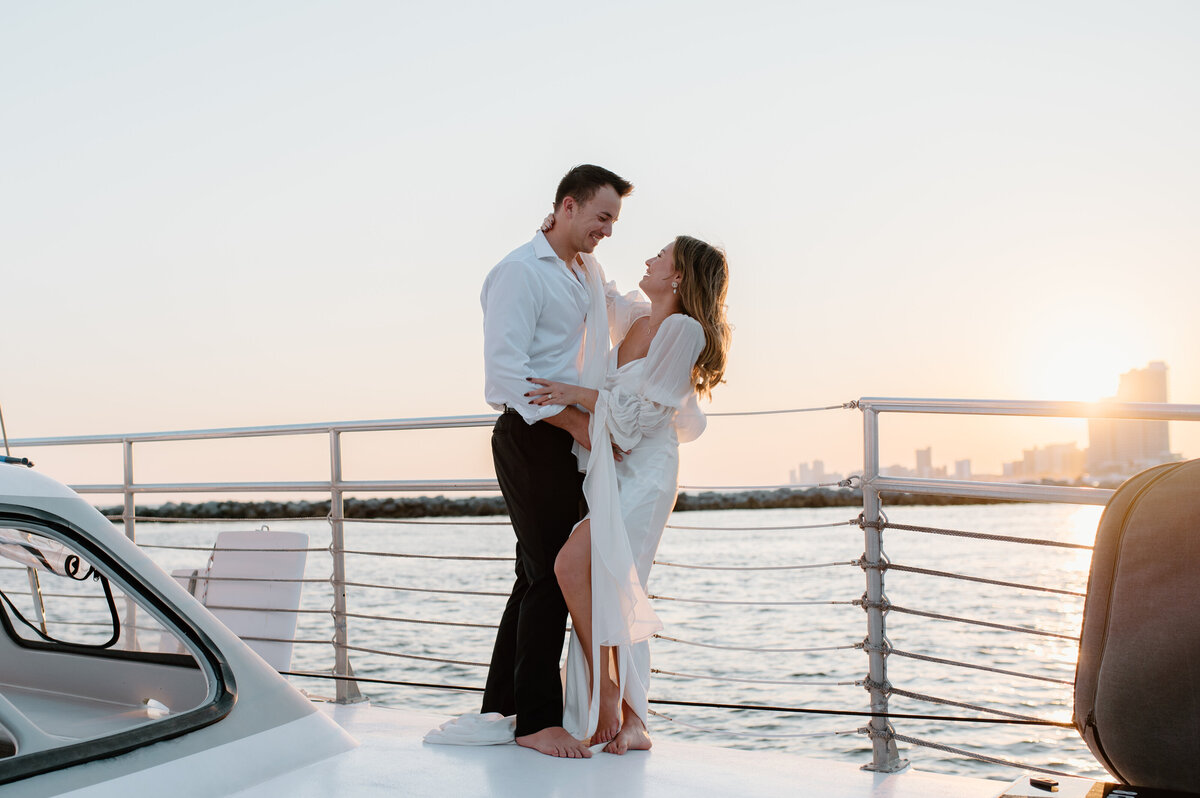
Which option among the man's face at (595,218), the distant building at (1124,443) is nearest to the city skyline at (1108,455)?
the distant building at (1124,443)

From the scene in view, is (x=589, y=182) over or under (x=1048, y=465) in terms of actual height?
over

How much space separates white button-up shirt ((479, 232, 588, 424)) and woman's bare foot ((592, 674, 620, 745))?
27.8 inches

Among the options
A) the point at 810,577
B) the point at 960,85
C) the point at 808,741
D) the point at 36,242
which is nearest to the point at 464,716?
the point at 808,741

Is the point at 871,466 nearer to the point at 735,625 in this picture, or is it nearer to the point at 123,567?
the point at 123,567

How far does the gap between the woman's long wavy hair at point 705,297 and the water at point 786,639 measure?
1.73ft

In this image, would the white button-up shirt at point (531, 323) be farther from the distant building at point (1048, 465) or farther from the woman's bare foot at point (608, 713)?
the distant building at point (1048, 465)

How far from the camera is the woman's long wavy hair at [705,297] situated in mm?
2605

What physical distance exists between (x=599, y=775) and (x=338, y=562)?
170 centimetres

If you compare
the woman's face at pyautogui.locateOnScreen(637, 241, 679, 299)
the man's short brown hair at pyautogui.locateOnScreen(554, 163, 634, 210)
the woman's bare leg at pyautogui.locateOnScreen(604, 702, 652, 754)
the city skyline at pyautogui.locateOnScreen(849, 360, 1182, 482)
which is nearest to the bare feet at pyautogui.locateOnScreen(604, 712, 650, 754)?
the woman's bare leg at pyautogui.locateOnScreen(604, 702, 652, 754)

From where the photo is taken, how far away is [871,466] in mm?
2723

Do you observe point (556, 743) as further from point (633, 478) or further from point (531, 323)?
point (531, 323)

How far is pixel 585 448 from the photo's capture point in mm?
2613

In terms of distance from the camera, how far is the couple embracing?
2.50 metres

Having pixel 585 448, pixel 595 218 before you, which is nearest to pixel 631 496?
pixel 585 448
